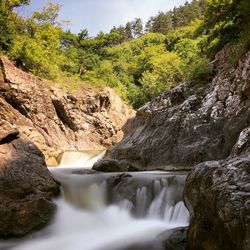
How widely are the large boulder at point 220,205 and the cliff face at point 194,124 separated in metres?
3.99

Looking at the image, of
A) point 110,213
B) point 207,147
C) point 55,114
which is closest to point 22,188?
point 110,213

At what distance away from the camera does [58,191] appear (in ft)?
25.0

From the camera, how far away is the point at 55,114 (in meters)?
19.2

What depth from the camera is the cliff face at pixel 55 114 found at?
16438 millimetres

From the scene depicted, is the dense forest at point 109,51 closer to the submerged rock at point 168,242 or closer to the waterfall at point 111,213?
the waterfall at point 111,213

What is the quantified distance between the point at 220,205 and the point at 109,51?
26601 millimetres

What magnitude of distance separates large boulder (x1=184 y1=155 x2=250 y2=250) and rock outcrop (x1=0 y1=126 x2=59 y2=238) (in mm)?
3411

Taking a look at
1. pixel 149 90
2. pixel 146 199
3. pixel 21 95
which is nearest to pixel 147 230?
pixel 146 199

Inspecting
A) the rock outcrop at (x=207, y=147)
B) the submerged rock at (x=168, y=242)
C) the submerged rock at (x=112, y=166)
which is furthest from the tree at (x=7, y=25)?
the submerged rock at (x=168, y=242)

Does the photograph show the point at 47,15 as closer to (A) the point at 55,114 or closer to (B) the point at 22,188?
(A) the point at 55,114

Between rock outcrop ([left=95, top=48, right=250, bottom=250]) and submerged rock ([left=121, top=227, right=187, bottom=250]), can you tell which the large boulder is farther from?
submerged rock ([left=121, top=227, right=187, bottom=250])

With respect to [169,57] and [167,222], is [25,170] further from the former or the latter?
[169,57]

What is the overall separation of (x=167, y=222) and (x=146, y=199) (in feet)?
3.02

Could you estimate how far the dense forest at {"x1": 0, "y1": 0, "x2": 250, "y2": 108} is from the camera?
34.7ft
